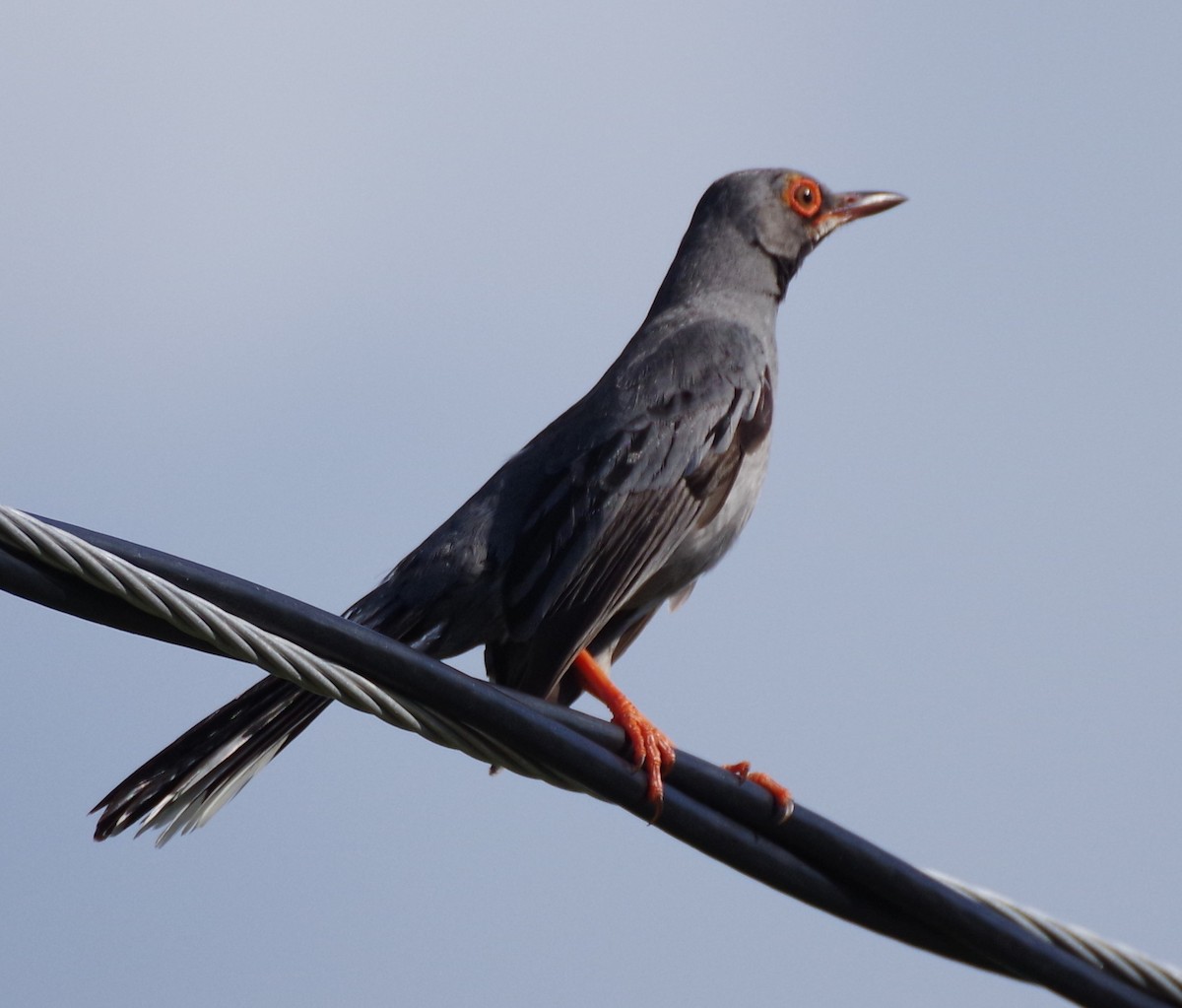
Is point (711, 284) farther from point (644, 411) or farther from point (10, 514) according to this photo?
point (10, 514)

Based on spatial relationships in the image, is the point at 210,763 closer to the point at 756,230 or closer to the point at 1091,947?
the point at 1091,947

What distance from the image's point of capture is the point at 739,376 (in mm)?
6516

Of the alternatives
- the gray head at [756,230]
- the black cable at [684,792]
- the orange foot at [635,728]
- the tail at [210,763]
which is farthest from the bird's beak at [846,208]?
the black cable at [684,792]

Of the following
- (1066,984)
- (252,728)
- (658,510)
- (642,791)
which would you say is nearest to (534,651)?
(658,510)

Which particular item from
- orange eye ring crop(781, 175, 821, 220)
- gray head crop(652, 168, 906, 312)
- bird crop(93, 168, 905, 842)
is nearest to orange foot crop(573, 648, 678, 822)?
bird crop(93, 168, 905, 842)

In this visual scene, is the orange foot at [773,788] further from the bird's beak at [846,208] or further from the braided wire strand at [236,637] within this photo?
the bird's beak at [846,208]

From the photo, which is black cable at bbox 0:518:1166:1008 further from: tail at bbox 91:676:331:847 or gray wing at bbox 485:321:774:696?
gray wing at bbox 485:321:774:696

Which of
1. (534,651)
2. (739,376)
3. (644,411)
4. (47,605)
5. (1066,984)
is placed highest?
(739,376)

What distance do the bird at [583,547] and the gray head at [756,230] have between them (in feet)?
1.98

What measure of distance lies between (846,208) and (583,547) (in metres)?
3.25

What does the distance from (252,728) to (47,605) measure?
5.55 feet

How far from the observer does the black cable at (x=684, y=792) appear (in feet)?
10.1

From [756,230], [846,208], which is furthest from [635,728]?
[846,208]

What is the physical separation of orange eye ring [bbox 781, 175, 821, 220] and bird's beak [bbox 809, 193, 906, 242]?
0.16 feet
